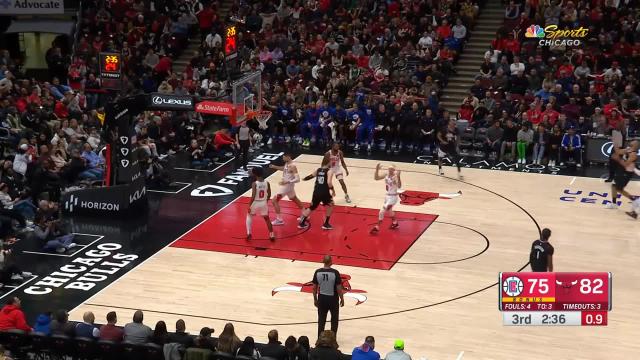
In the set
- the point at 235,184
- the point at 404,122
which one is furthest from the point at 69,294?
the point at 404,122

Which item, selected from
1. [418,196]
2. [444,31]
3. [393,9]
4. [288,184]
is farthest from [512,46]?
[288,184]

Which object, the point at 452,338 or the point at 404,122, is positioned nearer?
the point at 452,338

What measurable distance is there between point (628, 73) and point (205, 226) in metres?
14.7

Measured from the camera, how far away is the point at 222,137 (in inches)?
1108

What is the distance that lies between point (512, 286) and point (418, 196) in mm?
12256

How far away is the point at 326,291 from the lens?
16250 mm

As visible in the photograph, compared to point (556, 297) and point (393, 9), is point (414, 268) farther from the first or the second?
point (393, 9)

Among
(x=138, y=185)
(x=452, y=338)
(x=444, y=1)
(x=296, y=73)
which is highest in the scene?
(x=444, y=1)

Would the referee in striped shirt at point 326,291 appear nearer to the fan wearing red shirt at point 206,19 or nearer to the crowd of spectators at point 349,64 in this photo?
the crowd of spectators at point 349,64

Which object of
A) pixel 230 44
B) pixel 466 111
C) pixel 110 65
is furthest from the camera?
pixel 466 111

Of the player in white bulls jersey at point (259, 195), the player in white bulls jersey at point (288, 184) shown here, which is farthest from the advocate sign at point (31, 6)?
the player in white bulls jersey at point (259, 195)

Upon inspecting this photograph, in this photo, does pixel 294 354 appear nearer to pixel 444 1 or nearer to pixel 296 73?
pixel 296 73

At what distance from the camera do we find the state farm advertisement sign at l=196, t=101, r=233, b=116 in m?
22.7

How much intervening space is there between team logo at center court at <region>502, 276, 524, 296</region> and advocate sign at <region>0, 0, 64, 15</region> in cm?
2655
